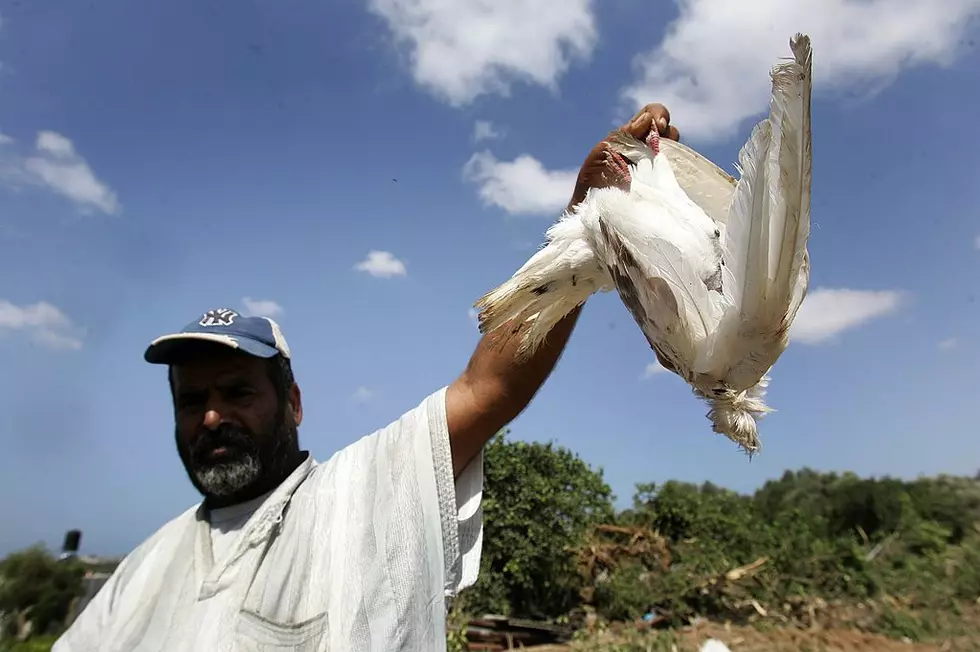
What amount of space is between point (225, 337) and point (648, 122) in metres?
1.40

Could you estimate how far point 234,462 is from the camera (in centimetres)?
213

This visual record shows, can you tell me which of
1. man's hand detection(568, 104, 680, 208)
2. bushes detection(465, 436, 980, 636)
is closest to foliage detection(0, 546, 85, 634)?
man's hand detection(568, 104, 680, 208)

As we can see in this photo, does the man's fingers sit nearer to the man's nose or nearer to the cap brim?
the cap brim

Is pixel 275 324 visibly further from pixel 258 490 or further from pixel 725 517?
pixel 725 517

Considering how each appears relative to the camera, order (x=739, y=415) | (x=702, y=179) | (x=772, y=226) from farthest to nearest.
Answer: (x=702, y=179) → (x=739, y=415) → (x=772, y=226)

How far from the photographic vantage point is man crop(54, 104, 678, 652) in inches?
70.2

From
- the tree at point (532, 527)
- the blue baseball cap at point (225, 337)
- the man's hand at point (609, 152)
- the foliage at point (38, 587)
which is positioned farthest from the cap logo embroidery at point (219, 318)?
the tree at point (532, 527)

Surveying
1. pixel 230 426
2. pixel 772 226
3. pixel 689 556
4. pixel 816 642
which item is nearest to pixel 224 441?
pixel 230 426

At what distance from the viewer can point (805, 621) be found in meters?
10.5

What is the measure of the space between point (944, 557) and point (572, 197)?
11.3 m

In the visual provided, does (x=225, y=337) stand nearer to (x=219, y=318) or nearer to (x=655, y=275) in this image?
(x=219, y=318)

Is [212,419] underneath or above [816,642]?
above

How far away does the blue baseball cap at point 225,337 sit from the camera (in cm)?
213

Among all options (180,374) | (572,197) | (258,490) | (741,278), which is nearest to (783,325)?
(741,278)
